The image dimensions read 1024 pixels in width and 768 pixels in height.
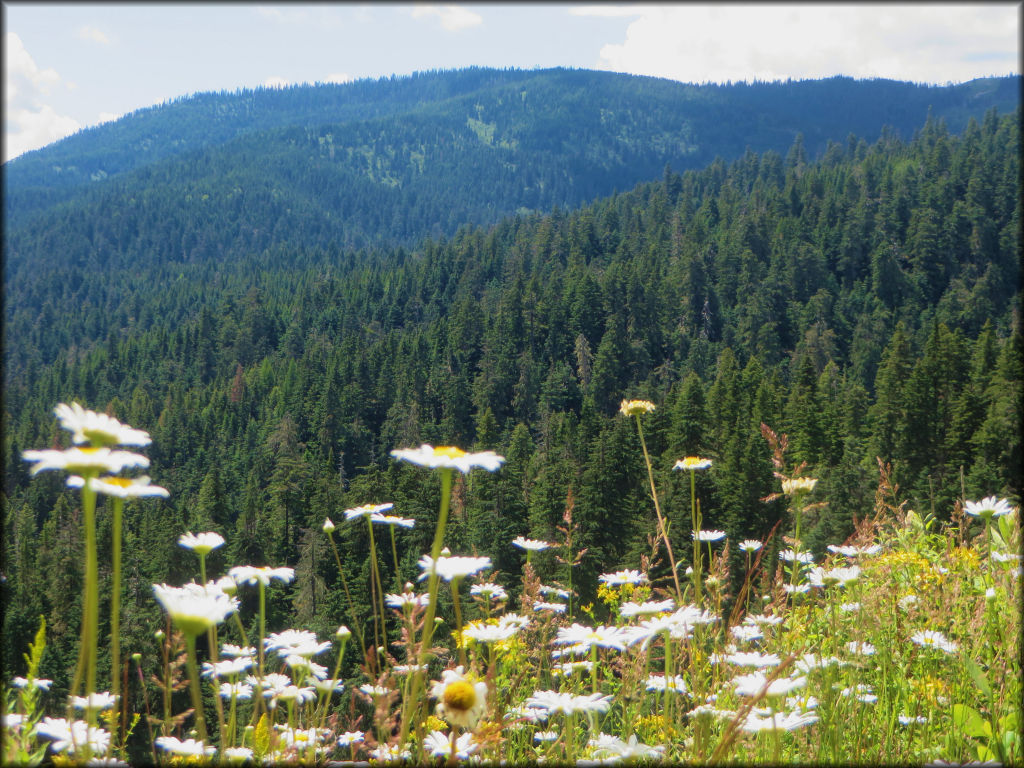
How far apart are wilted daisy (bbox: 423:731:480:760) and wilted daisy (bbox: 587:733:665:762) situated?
1.54 ft

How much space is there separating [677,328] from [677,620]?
109m

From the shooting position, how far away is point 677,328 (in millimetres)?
109188

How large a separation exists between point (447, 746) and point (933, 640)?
2.26 metres

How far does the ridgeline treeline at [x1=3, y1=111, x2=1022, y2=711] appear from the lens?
140ft

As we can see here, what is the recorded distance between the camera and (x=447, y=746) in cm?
294

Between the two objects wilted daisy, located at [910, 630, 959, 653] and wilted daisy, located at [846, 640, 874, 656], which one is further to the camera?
wilted daisy, located at [910, 630, 959, 653]

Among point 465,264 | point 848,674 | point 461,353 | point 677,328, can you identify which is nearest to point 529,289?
point 461,353

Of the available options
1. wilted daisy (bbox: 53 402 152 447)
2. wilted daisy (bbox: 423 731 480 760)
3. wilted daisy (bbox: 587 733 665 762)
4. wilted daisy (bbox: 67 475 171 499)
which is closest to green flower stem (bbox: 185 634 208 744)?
wilted daisy (bbox: 67 475 171 499)

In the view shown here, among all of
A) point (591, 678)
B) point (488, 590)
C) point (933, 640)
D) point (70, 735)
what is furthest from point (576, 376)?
point (70, 735)

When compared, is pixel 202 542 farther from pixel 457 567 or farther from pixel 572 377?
pixel 572 377

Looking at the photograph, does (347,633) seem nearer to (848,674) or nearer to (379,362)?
(848,674)

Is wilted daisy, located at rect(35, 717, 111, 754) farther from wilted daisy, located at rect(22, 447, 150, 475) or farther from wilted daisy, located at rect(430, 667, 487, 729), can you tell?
wilted daisy, located at rect(430, 667, 487, 729)

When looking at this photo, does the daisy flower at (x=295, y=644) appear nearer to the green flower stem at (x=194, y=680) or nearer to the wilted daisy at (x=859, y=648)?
the green flower stem at (x=194, y=680)

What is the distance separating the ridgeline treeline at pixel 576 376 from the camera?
42.6 meters
